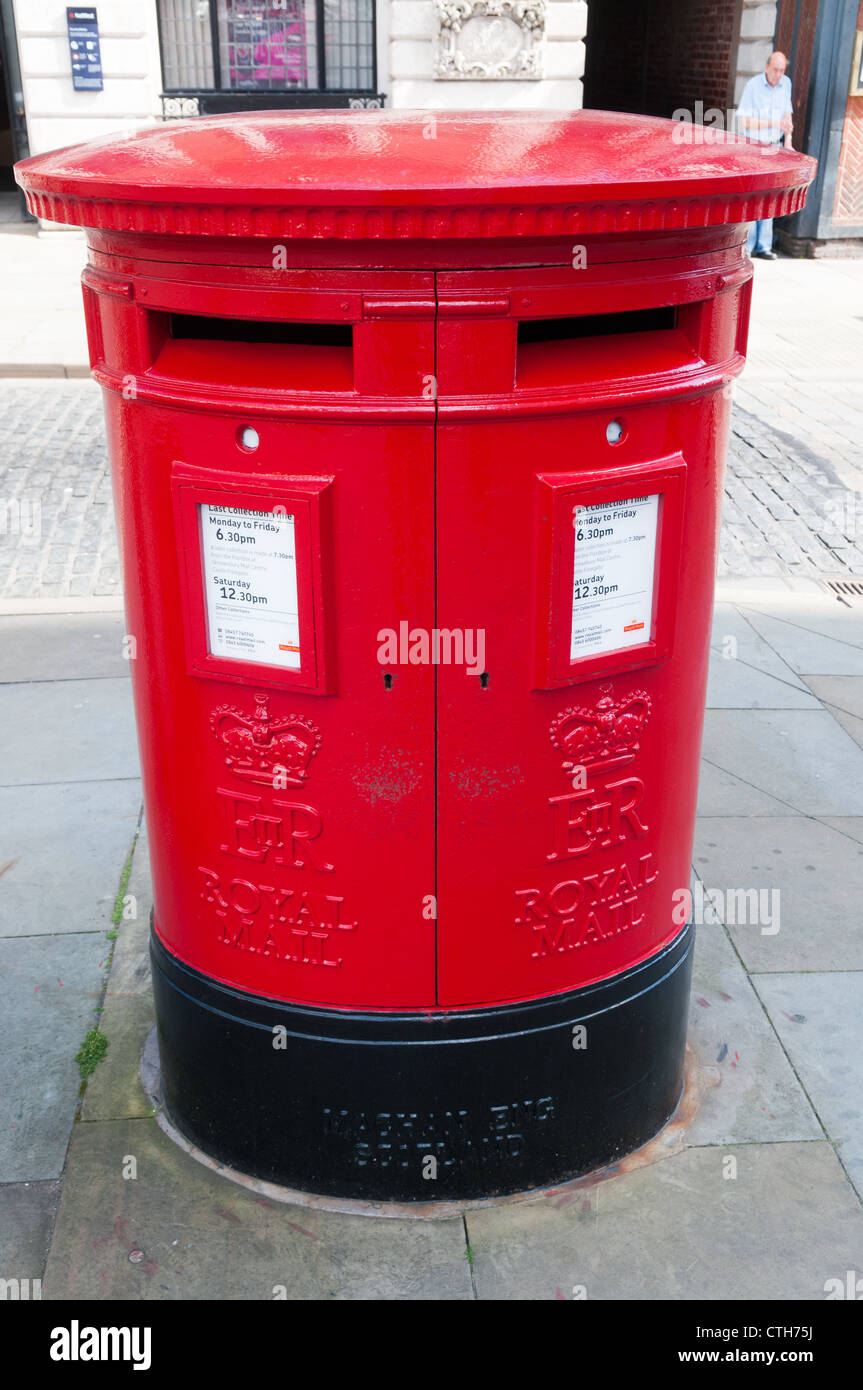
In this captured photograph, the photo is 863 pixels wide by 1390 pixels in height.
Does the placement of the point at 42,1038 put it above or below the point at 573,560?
below

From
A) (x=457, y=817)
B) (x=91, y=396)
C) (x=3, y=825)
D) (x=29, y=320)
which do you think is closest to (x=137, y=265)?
(x=457, y=817)

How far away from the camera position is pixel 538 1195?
2771mm

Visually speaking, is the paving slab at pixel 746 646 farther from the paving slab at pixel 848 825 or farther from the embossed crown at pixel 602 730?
the embossed crown at pixel 602 730

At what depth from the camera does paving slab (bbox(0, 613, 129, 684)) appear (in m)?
5.37

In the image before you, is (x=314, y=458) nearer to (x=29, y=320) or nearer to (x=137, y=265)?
(x=137, y=265)

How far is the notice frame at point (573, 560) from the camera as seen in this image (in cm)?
223

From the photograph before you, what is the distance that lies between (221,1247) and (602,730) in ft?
4.34

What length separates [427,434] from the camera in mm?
2152

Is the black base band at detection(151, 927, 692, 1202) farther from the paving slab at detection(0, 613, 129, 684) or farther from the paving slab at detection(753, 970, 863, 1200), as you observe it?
the paving slab at detection(0, 613, 129, 684)

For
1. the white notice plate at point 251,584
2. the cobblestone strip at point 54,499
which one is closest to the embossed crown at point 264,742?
the white notice plate at point 251,584

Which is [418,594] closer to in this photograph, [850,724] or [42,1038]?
[42,1038]

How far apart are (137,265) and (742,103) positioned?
44.5 feet

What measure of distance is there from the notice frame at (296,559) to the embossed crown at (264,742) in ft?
0.25

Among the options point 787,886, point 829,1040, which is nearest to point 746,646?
point 787,886
